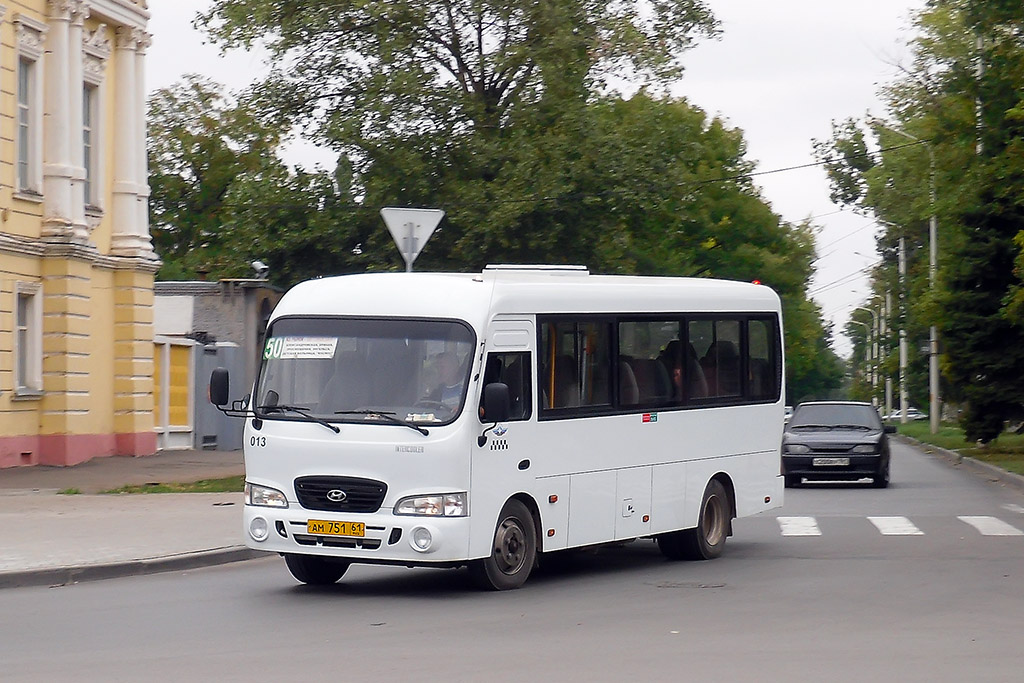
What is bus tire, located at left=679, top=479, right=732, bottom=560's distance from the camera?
1627 centimetres

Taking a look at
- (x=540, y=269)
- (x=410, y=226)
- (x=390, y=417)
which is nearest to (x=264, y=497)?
(x=390, y=417)

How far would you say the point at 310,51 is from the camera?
4359cm

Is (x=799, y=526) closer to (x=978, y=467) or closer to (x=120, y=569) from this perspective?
(x=120, y=569)

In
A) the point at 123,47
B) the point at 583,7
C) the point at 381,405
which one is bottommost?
the point at 381,405

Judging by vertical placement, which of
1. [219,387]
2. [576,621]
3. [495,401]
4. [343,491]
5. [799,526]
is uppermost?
[219,387]

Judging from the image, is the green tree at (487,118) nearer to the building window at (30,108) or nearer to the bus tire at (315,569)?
the building window at (30,108)

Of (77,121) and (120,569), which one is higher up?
(77,121)

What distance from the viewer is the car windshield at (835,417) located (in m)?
29.9

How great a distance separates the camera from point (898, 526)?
2022 centimetres

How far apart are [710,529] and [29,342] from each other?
57.1ft

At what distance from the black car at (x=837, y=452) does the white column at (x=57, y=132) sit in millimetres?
Answer: 13450

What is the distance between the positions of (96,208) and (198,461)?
532 centimetres

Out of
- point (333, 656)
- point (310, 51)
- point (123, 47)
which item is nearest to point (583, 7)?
point (310, 51)

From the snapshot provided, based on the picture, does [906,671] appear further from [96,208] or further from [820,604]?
[96,208]
